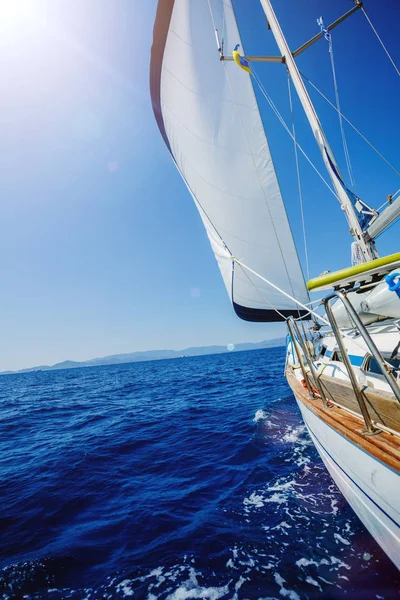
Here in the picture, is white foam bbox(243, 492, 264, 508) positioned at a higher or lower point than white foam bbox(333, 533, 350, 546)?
higher

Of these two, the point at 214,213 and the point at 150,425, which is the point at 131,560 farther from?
the point at 214,213

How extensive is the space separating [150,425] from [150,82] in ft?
33.8

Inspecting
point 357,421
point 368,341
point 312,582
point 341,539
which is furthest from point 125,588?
point 368,341

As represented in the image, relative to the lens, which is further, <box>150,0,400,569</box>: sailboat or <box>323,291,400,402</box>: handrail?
<box>150,0,400,569</box>: sailboat

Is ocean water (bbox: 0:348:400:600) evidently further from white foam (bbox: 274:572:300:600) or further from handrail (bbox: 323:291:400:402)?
handrail (bbox: 323:291:400:402)

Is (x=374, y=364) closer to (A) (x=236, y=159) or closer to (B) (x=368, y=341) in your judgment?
(B) (x=368, y=341)

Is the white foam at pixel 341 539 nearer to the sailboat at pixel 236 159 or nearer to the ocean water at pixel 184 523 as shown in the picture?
the ocean water at pixel 184 523

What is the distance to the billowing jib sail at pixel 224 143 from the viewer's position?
5.90m

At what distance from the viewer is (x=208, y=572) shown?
2629 mm

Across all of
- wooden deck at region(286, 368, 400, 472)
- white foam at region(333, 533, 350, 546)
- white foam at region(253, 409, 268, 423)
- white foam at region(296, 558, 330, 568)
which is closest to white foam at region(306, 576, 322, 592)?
white foam at region(296, 558, 330, 568)

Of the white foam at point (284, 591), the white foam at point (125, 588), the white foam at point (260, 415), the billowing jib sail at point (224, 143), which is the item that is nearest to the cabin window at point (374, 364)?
the white foam at point (284, 591)

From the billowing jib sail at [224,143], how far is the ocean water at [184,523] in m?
3.66

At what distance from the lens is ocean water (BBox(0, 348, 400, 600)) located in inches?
97.8

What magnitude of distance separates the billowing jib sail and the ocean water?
12.0 ft
